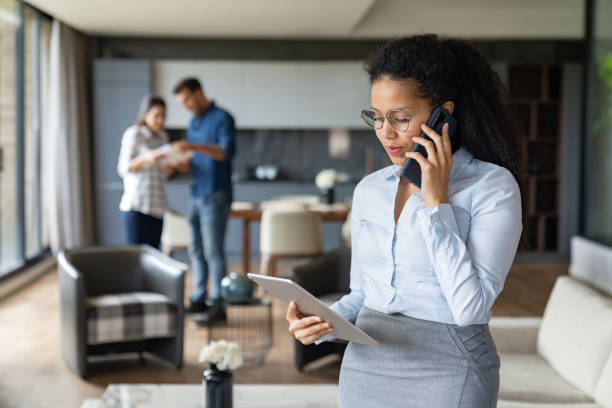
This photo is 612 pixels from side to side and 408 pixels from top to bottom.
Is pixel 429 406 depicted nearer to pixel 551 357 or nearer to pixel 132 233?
pixel 551 357

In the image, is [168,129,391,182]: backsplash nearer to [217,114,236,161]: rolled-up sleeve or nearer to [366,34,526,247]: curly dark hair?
[217,114,236,161]: rolled-up sleeve

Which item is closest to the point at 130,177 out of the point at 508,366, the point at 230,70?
the point at 508,366

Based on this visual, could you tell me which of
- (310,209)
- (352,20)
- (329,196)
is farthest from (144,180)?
(352,20)

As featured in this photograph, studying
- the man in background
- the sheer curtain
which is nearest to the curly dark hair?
the man in background

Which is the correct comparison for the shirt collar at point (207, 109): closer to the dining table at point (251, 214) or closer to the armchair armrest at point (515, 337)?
the dining table at point (251, 214)

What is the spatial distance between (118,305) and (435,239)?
297cm

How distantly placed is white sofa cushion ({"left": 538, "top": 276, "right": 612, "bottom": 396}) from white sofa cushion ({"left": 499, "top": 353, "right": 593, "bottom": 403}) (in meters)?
0.04

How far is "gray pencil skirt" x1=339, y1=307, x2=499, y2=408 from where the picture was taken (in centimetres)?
137

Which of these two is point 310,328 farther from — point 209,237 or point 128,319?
point 209,237

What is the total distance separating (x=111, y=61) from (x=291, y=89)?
6.88 ft

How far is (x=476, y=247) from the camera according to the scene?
1315 mm

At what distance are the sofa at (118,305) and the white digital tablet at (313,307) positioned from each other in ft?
8.39

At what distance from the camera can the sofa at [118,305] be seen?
3836 mm

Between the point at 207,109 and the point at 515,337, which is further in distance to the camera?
the point at 207,109
